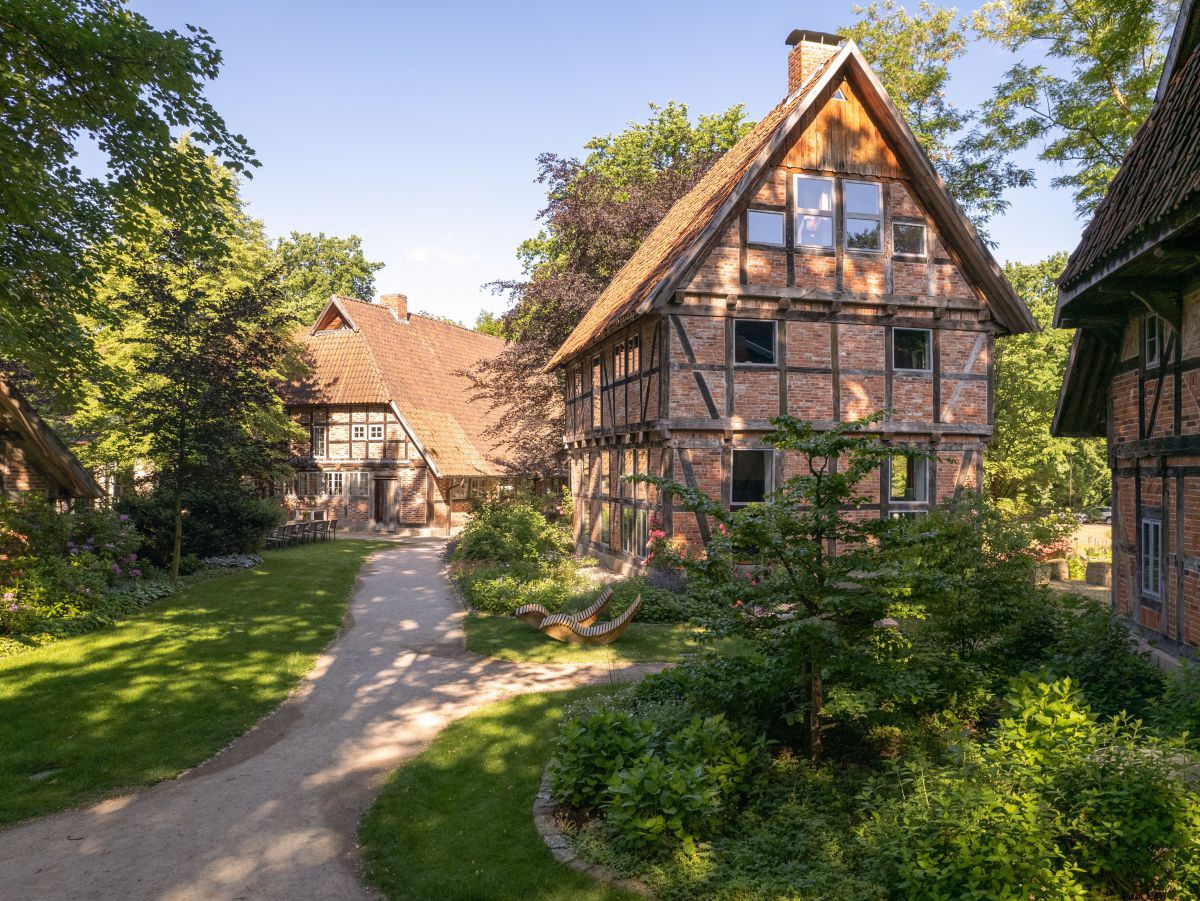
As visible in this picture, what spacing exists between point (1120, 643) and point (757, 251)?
11.6 metres

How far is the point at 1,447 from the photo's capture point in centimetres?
1539

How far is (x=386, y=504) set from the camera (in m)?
34.7

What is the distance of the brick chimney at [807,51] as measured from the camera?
66.8ft

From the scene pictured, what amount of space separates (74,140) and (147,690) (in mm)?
9057

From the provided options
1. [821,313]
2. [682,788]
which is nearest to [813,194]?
[821,313]

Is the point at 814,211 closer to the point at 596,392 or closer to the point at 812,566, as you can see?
the point at 596,392

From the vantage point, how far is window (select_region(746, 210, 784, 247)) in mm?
17781

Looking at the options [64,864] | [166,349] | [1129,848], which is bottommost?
[64,864]

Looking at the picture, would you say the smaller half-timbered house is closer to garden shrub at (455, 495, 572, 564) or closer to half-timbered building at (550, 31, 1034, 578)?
garden shrub at (455, 495, 572, 564)

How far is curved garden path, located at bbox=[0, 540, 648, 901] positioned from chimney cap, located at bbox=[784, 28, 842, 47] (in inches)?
680

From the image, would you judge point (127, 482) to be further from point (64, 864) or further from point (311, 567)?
point (64, 864)

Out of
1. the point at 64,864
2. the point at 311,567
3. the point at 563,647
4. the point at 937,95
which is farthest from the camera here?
the point at 937,95

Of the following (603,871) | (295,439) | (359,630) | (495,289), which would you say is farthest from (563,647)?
(295,439)

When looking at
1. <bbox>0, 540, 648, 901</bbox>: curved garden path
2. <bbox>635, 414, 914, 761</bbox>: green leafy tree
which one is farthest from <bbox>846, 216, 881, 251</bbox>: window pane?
<bbox>635, 414, 914, 761</bbox>: green leafy tree
